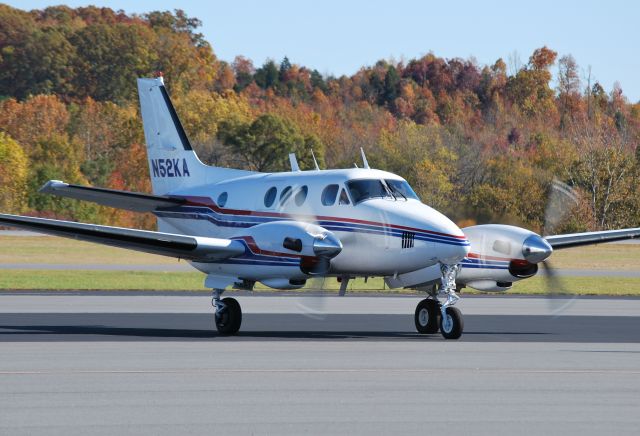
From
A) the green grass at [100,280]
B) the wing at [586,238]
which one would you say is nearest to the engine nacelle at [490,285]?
the wing at [586,238]

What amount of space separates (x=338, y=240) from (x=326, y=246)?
0.42 meters

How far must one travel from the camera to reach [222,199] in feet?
82.0

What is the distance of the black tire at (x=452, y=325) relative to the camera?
21.1 m

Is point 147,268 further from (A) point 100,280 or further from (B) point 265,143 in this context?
(B) point 265,143

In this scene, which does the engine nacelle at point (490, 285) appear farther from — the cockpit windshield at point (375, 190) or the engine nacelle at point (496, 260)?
the cockpit windshield at point (375, 190)

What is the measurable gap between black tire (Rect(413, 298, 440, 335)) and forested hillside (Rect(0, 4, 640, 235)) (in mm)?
2740

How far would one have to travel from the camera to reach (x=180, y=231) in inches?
1033

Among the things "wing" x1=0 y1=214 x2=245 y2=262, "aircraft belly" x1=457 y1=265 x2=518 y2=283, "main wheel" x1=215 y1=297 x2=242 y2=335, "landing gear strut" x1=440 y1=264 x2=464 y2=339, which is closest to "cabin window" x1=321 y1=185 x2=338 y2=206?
"wing" x1=0 y1=214 x2=245 y2=262

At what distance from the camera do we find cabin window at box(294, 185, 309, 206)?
23.0m

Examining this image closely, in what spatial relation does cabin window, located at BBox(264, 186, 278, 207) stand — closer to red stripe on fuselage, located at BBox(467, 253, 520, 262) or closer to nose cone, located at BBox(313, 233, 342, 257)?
nose cone, located at BBox(313, 233, 342, 257)

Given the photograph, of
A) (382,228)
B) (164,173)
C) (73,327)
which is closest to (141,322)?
(73,327)

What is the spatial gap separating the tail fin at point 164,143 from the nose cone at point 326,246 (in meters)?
6.84
